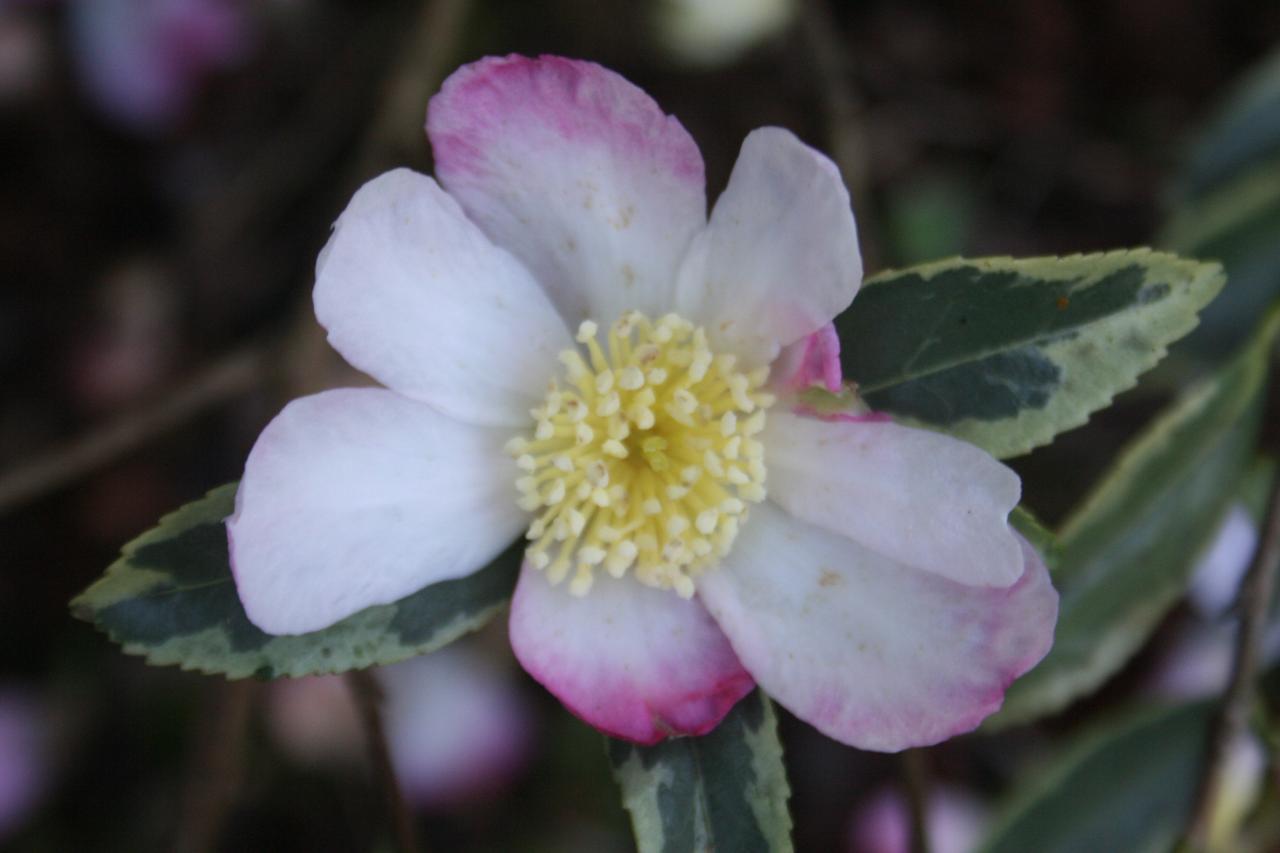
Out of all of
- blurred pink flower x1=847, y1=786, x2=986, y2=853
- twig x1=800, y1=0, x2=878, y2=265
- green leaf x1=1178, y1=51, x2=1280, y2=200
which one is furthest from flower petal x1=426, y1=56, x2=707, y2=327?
blurred pink flower x1=847, y1=786, x2=986, y2=853

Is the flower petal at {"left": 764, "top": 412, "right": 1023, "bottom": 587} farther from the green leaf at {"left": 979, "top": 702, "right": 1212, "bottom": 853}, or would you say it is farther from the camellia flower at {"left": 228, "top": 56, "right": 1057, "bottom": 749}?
the green leaf at {"left": 979, "top": 702, "right": 1212, "bottom": 853}

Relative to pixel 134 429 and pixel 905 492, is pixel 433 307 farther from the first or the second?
pixel 134 429

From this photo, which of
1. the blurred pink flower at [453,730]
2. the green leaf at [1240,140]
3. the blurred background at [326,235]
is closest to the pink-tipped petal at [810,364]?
the green leaf at [1240,140]

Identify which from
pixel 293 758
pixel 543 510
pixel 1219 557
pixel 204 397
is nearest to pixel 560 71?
pixel 543 510

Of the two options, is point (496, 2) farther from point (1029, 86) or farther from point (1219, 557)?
point (1219, 557)

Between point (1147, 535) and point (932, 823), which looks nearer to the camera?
point (1147, 535)

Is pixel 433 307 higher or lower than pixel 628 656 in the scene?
higher

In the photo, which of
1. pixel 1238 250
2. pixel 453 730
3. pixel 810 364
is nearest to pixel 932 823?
pixel 453 730
